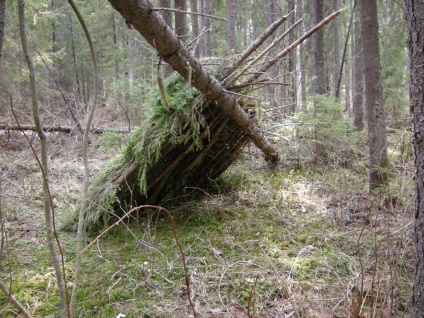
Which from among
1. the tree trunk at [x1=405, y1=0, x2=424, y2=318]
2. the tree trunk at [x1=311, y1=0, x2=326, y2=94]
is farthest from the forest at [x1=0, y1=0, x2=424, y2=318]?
the tree trunk at [x1=311, y1=0, x2=326, y2=94]

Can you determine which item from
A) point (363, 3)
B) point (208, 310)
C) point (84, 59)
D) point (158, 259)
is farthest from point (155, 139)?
point (84, 59)

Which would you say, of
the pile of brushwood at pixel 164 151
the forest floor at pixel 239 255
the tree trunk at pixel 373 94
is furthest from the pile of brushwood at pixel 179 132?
the tree trunk at pixel 373 94

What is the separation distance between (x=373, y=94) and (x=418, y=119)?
333 centimetres

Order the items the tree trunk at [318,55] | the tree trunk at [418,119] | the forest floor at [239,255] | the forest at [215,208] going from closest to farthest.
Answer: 1. the tree trunk at [418,119]
2. the forest at [215,208]
3. the forest floor at [239,255]
4. the tree trunk at [318,55]

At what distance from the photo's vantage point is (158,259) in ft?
9.48

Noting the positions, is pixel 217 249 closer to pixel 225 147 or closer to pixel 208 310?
pixel 208 310

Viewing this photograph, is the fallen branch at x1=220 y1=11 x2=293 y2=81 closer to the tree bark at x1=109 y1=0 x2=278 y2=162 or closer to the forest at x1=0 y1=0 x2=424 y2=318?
the forest at x1=0 y1=0 x2=424 y2=318

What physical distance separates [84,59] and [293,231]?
20.0m

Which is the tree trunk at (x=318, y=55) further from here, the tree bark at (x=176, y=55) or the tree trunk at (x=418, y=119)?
the tree trunk at (x=418, y=119)

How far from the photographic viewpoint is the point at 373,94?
4.67 metres

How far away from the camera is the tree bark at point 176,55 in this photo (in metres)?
2.02

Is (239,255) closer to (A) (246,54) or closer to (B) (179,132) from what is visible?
(B) (179,132)

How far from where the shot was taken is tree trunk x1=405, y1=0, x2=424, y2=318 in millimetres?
1661

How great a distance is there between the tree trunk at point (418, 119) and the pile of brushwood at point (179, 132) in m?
1.55
